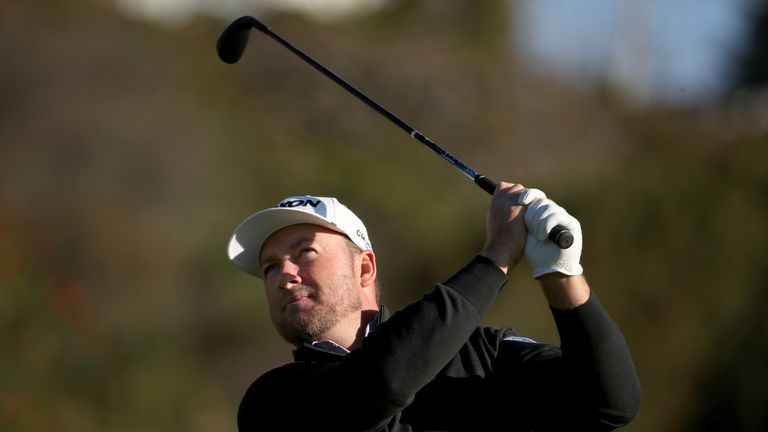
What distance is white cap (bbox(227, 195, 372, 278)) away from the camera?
13.0 ft

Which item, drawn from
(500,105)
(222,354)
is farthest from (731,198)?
(222,354)

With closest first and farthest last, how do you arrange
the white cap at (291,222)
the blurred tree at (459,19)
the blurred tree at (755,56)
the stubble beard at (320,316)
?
the stubble beard at (320,316)
the white cap at (291,222)
the blurred tree at (459,19)
the blurred tree at (755,56)

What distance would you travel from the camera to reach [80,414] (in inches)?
463

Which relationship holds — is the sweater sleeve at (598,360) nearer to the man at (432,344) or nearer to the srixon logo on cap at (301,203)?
the man at (432,344)

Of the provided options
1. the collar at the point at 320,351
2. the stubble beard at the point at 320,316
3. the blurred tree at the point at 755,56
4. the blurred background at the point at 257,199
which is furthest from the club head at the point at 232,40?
the blurred tree at the point at 755,56

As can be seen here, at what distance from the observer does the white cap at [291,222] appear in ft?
13.0

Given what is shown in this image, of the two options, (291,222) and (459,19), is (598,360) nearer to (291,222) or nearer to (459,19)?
(291,222)

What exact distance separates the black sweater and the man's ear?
0.38m

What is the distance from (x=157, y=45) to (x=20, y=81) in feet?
6.06

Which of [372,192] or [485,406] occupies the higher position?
[372,192]

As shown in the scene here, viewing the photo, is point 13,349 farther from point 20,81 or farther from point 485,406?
point 485,406

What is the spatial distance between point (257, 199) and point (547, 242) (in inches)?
464

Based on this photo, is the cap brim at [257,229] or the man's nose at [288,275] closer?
the man's nose at [288,275]

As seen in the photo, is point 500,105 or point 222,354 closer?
point 222,354
